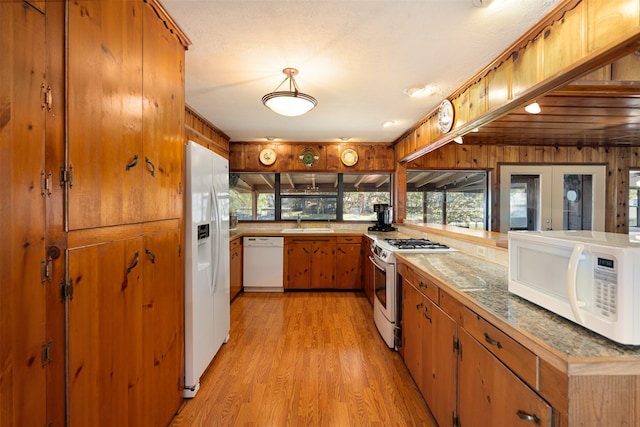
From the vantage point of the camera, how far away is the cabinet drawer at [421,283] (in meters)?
1.77

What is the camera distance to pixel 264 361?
2.52m

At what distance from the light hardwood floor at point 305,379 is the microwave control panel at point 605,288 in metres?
1.37

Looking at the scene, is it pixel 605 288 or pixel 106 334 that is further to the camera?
pixel 106 334

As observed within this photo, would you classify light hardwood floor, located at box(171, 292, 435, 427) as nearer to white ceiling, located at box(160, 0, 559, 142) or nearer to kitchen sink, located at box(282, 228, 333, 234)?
kitchen sink, located at box(282, 228, 333, 234)

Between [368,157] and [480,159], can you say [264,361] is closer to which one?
[368,157]

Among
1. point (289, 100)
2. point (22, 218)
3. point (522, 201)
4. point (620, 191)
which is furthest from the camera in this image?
point (522, 201)

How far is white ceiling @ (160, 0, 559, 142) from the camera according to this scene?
155cm

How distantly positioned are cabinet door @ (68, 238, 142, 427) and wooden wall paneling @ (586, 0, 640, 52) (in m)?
2.28

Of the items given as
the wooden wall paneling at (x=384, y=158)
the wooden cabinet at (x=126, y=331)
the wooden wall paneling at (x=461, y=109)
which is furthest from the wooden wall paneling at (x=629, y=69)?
the wooden wall paneling at (x=384, y=158)

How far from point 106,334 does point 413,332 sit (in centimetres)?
192

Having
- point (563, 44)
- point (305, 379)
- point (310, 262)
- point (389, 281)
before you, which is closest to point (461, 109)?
point (563, 44)

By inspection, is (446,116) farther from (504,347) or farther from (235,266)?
(235,266)

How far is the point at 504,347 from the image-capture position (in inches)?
43.1

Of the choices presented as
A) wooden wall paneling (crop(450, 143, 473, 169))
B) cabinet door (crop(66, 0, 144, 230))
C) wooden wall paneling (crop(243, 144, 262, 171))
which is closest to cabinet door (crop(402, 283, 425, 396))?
cabinet door (crop(66, 0, 144, 230))
